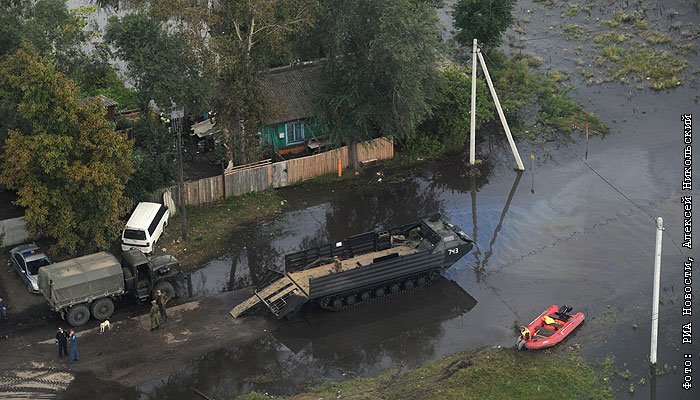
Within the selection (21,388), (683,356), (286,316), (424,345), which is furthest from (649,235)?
(21,388)

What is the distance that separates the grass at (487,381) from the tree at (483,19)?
2812cm

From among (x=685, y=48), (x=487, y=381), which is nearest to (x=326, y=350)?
(x=487, y=381)

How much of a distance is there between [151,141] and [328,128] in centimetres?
853

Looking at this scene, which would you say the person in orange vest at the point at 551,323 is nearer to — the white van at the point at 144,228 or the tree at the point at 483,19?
the white van at the point at 144,228

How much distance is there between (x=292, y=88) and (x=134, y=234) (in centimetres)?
1328

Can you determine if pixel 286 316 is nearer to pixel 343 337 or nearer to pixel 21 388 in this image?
pixel 343 337

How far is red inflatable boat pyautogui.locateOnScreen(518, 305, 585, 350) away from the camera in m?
32.7

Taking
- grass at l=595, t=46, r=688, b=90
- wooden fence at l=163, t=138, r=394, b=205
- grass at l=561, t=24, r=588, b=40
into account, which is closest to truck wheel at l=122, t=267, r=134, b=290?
wooden fence at l=163, t=138, r=394, b=205

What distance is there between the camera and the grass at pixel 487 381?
30.4 m

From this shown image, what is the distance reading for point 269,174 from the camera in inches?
1785

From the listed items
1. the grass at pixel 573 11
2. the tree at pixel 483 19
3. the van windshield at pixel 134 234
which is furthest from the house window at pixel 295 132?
the grass at pixel 573 11

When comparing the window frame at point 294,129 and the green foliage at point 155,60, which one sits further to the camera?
the window frame at point 294,129

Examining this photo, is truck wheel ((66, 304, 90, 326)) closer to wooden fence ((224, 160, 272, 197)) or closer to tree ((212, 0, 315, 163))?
wooden fence ((224, 160, 272, 197))

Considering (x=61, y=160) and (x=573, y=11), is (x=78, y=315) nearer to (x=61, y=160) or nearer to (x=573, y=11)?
(x=61, y=160)
